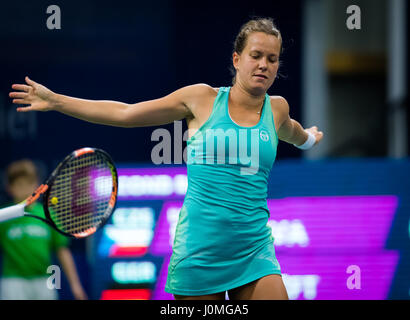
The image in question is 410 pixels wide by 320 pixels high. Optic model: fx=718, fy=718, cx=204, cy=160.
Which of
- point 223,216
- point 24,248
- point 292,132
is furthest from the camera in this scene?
point 24,248

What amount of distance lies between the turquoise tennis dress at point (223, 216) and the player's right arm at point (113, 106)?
0.56ft

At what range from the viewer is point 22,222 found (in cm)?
538

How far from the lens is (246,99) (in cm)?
311

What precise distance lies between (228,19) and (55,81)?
1.87 meters

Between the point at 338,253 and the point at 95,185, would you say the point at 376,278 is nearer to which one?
the point at 338,253

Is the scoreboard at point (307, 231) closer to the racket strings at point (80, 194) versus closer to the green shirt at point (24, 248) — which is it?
the green shirt at point (24, 248)

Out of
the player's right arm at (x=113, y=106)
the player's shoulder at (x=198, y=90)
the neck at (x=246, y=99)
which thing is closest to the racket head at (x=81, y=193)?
the player's right arm at (x=113, y=106)

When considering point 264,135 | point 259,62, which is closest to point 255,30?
point 259,62

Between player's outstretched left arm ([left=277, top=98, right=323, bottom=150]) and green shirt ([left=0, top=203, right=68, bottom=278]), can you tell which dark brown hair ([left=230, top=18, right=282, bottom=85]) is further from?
green shirt ([left=0, top=203, right=68, bottom=278])

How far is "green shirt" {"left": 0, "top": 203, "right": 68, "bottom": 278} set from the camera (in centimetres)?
529

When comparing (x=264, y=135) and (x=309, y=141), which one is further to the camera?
(x=309, y=141)

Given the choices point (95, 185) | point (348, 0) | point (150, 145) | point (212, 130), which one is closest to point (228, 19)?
point (150, 145)

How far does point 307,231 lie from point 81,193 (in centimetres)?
215

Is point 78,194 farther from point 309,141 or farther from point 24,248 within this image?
point 24,248
